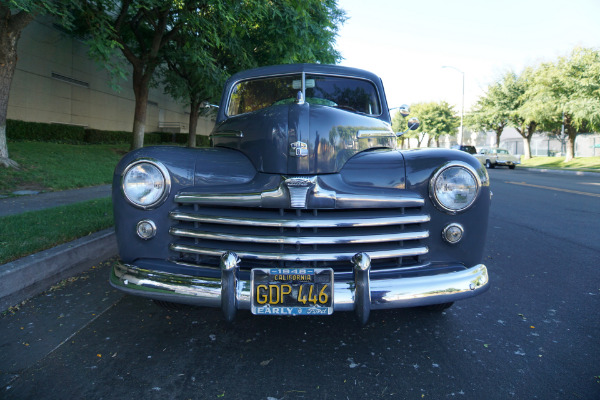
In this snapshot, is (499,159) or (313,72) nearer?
(313,72)

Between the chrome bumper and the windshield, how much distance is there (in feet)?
6.35

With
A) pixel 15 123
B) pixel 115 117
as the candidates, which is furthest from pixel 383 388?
pixel 115 117

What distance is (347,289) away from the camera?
1.93 m

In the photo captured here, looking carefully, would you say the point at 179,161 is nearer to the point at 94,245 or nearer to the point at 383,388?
the point at 383,388

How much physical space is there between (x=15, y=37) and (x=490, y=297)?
1004cm

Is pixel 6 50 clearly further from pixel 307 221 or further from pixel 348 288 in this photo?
pixel 348 288

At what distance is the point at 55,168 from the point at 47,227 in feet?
20.5

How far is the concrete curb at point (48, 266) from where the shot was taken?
281 centimetres

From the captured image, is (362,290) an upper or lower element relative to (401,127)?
lower

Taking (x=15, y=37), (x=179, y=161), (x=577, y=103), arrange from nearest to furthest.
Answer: (x=179, y=161) → (x=15, y=37) → (x=577, y=103)

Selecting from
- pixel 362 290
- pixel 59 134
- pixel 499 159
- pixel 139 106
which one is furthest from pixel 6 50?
pixel 499 159

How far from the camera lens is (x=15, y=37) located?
838cm

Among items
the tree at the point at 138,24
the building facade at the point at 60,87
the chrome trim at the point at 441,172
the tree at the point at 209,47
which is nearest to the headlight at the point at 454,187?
the chrome trim at the point at 441,172

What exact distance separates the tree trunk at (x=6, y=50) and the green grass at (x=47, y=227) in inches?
174
